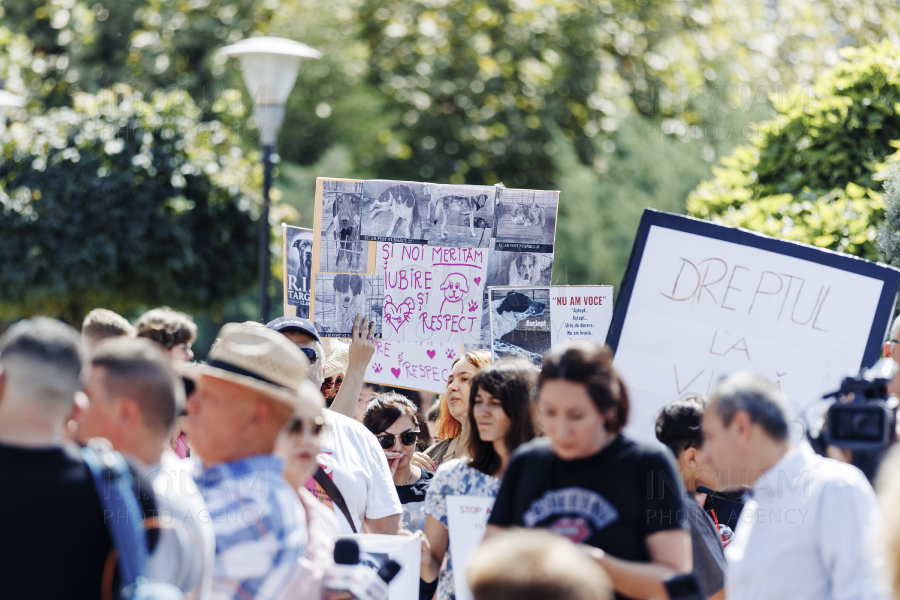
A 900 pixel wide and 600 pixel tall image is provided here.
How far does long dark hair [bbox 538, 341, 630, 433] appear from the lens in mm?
2621

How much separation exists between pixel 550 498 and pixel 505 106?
15.6 metres

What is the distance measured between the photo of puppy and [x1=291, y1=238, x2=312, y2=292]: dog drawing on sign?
119cm

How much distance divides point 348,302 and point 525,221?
3.47 ft

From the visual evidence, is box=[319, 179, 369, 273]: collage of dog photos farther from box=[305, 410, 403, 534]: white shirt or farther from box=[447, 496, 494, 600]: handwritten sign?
box=[447, 496, 494, 600]: handwritten sign

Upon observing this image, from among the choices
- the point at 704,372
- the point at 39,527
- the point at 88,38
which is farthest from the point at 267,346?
the point at 88,38

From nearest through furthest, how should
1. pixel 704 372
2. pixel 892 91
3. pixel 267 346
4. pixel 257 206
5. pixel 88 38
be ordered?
pixel 267 346 → pixel 704 372 → pixel 892 91 → pixel 257 206 → pixel 88 38

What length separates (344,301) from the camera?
5.12 metres

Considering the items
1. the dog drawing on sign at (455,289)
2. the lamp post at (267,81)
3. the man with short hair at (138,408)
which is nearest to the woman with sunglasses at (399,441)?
the dog drawing on sign at (455,289)

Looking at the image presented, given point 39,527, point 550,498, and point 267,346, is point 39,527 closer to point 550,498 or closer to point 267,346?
point 267,346

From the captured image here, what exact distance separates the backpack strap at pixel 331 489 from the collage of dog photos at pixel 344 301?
59.1 inches

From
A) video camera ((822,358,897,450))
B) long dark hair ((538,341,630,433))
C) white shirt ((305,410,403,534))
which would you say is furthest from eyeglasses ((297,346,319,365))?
video camera ((822,358,897,450))

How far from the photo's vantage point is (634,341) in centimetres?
400

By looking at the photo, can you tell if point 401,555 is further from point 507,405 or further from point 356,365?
point 356,365

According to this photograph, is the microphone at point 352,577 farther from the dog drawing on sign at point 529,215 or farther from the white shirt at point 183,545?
the dog drawing on sign at point 529,215
